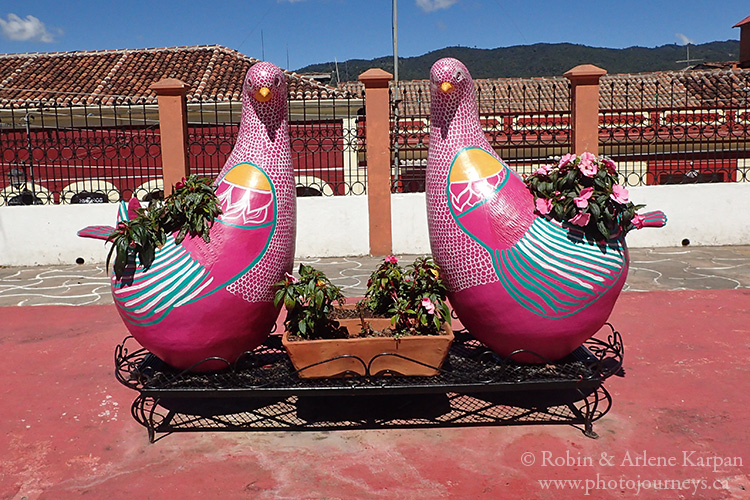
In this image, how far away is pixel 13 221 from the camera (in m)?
9.66

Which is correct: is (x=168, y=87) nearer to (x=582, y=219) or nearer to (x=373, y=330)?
(x=373, y=330)

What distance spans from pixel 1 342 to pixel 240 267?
354 centimetres

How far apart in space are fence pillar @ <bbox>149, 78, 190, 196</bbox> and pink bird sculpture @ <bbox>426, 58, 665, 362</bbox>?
6.37 m

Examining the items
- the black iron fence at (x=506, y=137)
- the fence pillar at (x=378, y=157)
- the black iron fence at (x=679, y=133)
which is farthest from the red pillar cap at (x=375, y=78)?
the black iron fence at (x=679, y=133)

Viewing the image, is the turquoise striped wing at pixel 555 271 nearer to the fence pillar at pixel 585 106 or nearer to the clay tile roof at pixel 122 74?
the fence pillar at pixel 585 106

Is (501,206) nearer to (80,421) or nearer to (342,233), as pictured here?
(80,421)

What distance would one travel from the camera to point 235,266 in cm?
352

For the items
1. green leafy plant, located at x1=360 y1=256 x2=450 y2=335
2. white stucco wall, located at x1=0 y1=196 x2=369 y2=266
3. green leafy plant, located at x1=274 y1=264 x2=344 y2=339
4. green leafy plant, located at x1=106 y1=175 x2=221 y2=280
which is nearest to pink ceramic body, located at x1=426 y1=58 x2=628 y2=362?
green leafy plant, located at x1=360 y1=256 x2=450 y2=335

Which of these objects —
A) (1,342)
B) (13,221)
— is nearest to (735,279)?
(1,342)

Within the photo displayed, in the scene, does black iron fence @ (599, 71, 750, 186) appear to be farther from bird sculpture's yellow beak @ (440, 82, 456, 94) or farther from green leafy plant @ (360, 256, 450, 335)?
green leafy plant @ (360, 256, 450, 335)

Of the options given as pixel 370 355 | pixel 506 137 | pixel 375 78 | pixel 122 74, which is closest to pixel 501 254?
pixel 370 355

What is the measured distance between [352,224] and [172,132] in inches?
122

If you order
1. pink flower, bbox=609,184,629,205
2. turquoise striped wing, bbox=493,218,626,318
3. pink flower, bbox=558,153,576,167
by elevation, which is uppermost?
pink flower, bbox=558,153,576,167

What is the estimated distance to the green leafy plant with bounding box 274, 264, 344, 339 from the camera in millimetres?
3556
